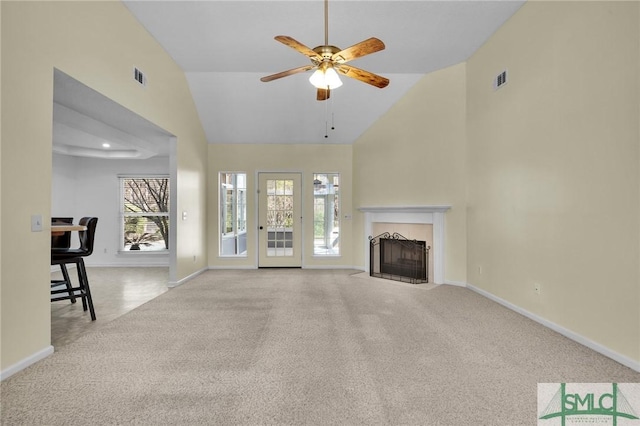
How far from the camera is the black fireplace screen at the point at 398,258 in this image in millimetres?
4879

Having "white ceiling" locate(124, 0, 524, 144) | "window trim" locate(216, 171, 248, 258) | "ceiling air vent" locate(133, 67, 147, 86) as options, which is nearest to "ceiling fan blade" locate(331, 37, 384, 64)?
"white ceiling" locate(124, 0, 524, 144)

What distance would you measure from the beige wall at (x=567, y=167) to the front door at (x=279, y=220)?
3.46 m

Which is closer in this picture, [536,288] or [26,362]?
[26,362]

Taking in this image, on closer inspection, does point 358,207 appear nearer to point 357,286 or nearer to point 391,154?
point 391,154

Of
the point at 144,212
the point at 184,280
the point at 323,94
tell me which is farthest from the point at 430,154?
the point at 144,212

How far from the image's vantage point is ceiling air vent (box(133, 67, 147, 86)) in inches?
136

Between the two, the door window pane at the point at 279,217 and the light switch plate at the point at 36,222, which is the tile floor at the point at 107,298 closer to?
the light switch plate at the point at 36,222

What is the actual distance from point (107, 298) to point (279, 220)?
3119 millimetres

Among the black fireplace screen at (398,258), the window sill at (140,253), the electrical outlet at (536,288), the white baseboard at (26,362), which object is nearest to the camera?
the white baseboard at (26,362)

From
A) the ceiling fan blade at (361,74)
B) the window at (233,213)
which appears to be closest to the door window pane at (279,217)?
the window at (233,213)

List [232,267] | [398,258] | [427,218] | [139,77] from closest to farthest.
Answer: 1. [139,77]
2. [427,218]
3. [398,258]
4. [232,267]

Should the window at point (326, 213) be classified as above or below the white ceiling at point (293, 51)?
below

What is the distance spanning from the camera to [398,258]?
5195 mm

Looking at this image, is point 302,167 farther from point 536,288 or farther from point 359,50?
point 536,288
